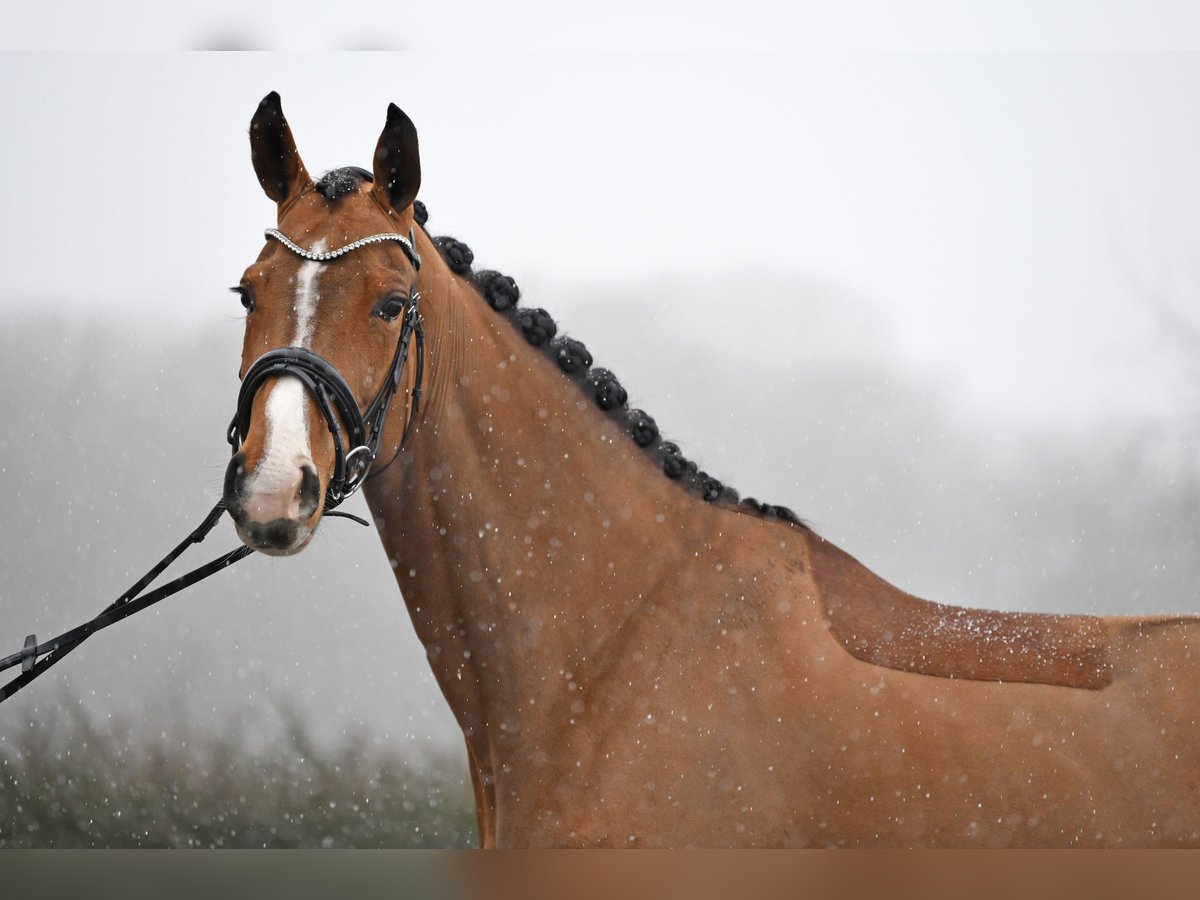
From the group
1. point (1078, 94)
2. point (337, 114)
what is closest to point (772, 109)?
point (1078, 94)

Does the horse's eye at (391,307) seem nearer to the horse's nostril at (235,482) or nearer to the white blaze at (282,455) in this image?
the white blaze at (282,455)

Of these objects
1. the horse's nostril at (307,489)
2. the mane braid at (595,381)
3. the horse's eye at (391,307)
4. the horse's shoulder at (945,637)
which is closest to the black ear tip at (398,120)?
the mane braid at (595,381)

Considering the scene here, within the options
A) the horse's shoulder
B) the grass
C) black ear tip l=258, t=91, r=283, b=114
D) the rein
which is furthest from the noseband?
the grass

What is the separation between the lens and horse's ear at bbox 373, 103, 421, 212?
1506mm

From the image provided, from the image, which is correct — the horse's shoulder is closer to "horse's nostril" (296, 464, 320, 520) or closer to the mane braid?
the mane braid

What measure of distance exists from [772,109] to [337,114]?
1234 mm

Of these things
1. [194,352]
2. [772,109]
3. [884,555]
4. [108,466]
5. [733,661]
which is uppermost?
[772,109]

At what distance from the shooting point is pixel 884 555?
262 cm

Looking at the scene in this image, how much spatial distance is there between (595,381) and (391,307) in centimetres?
39

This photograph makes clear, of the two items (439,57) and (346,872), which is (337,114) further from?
(346,872)

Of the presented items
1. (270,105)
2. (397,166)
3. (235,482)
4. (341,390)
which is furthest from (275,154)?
(235,482)

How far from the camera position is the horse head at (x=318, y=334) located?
1.29 metres

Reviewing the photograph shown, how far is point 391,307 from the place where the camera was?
145 cm

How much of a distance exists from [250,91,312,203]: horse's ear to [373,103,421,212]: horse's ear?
0.14m
